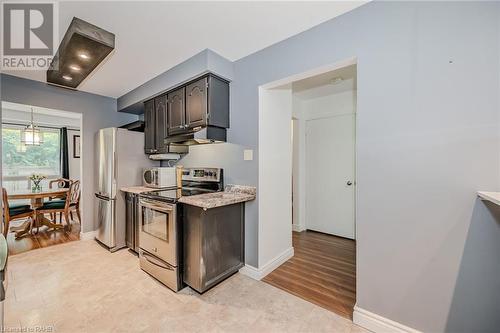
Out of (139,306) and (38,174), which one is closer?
(139,306)

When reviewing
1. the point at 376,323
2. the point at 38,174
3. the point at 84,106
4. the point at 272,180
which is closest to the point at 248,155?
the point at 272,180

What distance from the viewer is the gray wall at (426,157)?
132 cm

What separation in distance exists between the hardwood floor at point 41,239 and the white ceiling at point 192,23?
9.79 ft

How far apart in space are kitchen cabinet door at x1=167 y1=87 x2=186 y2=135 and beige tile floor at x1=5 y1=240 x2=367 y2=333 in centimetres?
182

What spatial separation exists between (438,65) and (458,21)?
0.89 ft

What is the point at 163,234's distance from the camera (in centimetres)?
222

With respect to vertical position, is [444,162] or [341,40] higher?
[341,40]

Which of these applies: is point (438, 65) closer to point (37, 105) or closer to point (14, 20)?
point (14, 20)

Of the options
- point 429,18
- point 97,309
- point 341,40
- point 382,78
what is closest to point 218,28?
point 341,40

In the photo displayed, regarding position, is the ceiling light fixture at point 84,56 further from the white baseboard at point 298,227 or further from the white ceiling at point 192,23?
the white baseboard at point 298,227

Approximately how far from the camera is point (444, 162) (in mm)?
1419

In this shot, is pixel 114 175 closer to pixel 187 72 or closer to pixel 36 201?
pixel 187 72

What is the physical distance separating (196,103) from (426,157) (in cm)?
231

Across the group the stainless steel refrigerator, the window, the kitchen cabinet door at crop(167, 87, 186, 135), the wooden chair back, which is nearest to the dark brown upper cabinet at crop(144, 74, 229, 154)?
the kitchen cabinet door at crop(167, 87, 186, 135)
